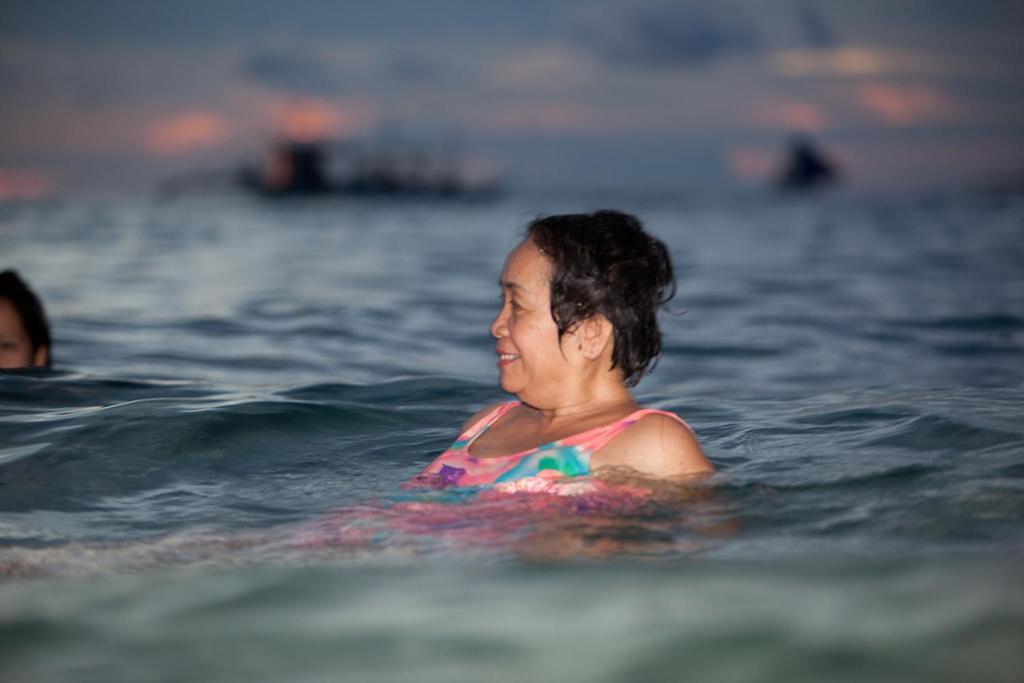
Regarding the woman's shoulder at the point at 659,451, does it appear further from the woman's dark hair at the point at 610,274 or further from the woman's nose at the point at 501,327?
the woman's nose at the point at 501,327

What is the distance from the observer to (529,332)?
12.3 ft

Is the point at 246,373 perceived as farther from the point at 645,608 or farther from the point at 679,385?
the point at 645,608

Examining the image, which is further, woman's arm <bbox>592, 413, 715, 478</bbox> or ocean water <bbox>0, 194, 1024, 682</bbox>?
woman's arm <bbox>592, 413, 715, 478</bbox>

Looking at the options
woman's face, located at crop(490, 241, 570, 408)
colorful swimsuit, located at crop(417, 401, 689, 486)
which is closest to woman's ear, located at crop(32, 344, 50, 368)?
colorful swimsuit, located at crop(417, 401, 689, 486)

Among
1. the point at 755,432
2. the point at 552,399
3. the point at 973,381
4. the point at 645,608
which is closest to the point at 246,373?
the point at 755,432

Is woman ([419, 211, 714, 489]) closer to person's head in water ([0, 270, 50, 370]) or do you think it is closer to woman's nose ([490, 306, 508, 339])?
woman's nose ([490, 306, 508, 339])

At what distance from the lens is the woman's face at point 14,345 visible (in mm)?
6277

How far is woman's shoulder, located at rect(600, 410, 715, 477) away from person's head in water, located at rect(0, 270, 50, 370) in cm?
400

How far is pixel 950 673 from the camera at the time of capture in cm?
217

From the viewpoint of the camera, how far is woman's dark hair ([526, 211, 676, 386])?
3684 mm

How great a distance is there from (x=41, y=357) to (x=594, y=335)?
4.12 metres

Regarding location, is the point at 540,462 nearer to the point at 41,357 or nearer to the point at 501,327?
the point at 501,327

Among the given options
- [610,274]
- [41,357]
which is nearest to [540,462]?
[610,274]

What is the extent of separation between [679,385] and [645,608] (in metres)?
6.03
